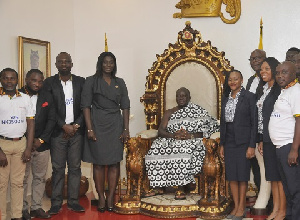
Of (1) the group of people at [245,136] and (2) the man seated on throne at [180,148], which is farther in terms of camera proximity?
(2) the man seated on throne at [180,148]

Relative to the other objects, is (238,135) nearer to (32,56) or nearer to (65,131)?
(65,131)

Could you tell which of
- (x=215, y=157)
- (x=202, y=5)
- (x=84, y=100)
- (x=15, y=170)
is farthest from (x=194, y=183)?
(x=202, y=5)

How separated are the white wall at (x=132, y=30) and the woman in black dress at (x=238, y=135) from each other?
1987mm

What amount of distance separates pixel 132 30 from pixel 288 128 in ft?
12.8

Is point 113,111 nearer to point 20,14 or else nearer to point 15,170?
point 15,170

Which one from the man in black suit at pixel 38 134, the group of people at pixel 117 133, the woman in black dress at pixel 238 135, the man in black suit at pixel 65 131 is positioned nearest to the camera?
the group of people at pixel 117 133

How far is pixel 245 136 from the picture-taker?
16.7 feet

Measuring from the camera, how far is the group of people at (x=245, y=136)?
14.7ft

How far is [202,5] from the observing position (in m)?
7.12

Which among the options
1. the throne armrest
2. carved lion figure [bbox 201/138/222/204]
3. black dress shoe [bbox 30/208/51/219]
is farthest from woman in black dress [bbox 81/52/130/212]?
carved lion figure [bbox 201/138/222/204]

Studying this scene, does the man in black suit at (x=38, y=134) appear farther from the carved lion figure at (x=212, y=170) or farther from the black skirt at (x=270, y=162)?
the black skirt at (x=270, y=162)

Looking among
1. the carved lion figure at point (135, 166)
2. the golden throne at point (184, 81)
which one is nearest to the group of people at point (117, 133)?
the carved lion figure at point (135, 166)

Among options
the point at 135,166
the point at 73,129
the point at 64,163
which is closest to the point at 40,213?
the point at 64,163

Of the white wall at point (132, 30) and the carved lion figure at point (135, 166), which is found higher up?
the white wall at point (132, 30)
